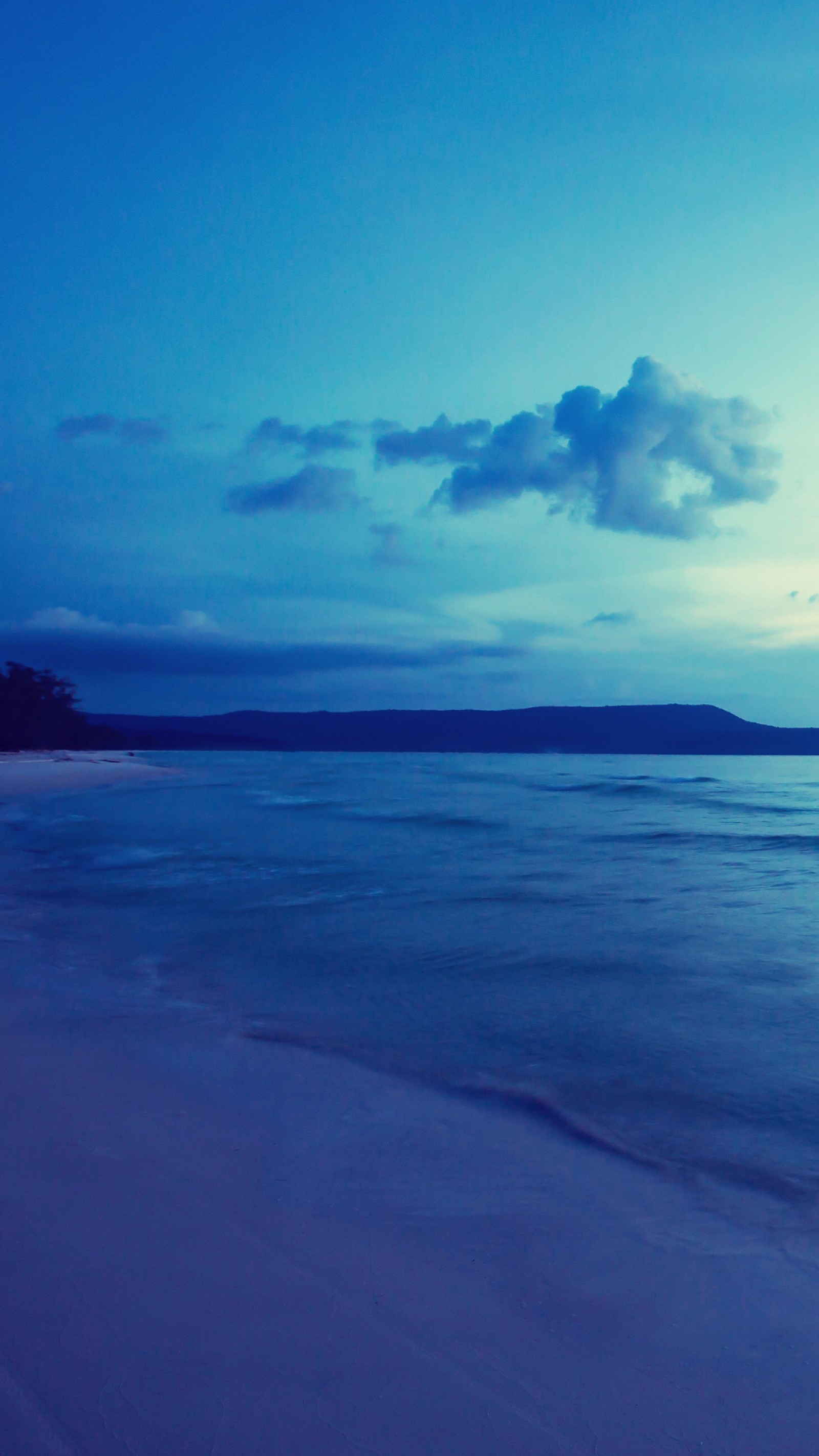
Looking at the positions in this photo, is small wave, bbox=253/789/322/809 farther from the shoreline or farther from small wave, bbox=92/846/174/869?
the shoreline

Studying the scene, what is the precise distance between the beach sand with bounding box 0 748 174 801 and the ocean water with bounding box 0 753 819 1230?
12.5 meters

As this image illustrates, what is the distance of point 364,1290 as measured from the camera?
259cm

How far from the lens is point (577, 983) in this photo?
705 centimetres

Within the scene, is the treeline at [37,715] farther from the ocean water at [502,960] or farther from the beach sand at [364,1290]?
the beach sand at [364,1290]

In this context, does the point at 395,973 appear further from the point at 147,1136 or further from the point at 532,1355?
the point at 532,1355

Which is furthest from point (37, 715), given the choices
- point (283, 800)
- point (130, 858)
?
point (130, 858)

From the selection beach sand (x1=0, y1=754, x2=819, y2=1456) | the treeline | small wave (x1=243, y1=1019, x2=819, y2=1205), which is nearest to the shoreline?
beach sand (x1=0, y1=754, x2=819, y2=1456)

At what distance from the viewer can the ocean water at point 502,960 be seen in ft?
15.1

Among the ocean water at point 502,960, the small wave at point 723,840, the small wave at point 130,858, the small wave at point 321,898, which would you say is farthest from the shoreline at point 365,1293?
the small wave at point 723,840

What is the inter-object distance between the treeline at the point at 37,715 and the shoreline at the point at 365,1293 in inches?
2431

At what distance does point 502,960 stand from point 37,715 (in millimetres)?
68009

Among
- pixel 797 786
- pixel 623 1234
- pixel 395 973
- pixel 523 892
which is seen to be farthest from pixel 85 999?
pixel 797 786

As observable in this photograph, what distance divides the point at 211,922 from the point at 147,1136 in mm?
5564

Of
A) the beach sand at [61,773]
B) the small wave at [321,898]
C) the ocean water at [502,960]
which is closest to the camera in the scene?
the ocean water at [502,960]
